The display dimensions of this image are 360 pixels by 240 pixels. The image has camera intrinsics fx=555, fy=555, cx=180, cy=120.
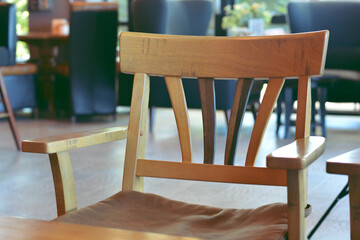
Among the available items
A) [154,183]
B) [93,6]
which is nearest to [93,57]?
[93,6]

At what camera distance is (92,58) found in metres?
Result: 5.30

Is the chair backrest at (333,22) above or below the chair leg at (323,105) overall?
above

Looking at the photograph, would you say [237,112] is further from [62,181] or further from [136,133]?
[62,181]

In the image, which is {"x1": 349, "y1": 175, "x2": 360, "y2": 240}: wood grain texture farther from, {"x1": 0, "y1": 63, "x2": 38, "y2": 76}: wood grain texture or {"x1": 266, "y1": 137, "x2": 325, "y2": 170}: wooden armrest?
{"x1": 0, "y1": 63, "x2": 38, "y2": 76}: wood grain texture

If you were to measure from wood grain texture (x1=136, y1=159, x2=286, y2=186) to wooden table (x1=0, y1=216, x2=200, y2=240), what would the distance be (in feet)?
1.56

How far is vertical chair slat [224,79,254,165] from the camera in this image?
1354mm

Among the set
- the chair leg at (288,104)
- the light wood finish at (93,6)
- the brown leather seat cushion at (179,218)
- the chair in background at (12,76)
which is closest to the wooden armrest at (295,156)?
the brown leather seat cushion at (179,218)

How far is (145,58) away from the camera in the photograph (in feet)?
4.70

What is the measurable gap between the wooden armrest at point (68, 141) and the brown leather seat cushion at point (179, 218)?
143mm

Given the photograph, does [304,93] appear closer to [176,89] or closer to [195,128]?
[176,89]

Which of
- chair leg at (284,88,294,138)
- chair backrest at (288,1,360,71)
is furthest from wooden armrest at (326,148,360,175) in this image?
chair backrest at (288,1,360,71)

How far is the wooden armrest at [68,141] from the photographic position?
1120 mm

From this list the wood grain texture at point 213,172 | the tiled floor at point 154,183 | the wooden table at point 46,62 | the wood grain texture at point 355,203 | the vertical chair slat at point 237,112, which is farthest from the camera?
the wooden table at point 46,62

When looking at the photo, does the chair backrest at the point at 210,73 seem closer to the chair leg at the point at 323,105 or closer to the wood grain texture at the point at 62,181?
the wood grain texture at the point at 62,181
